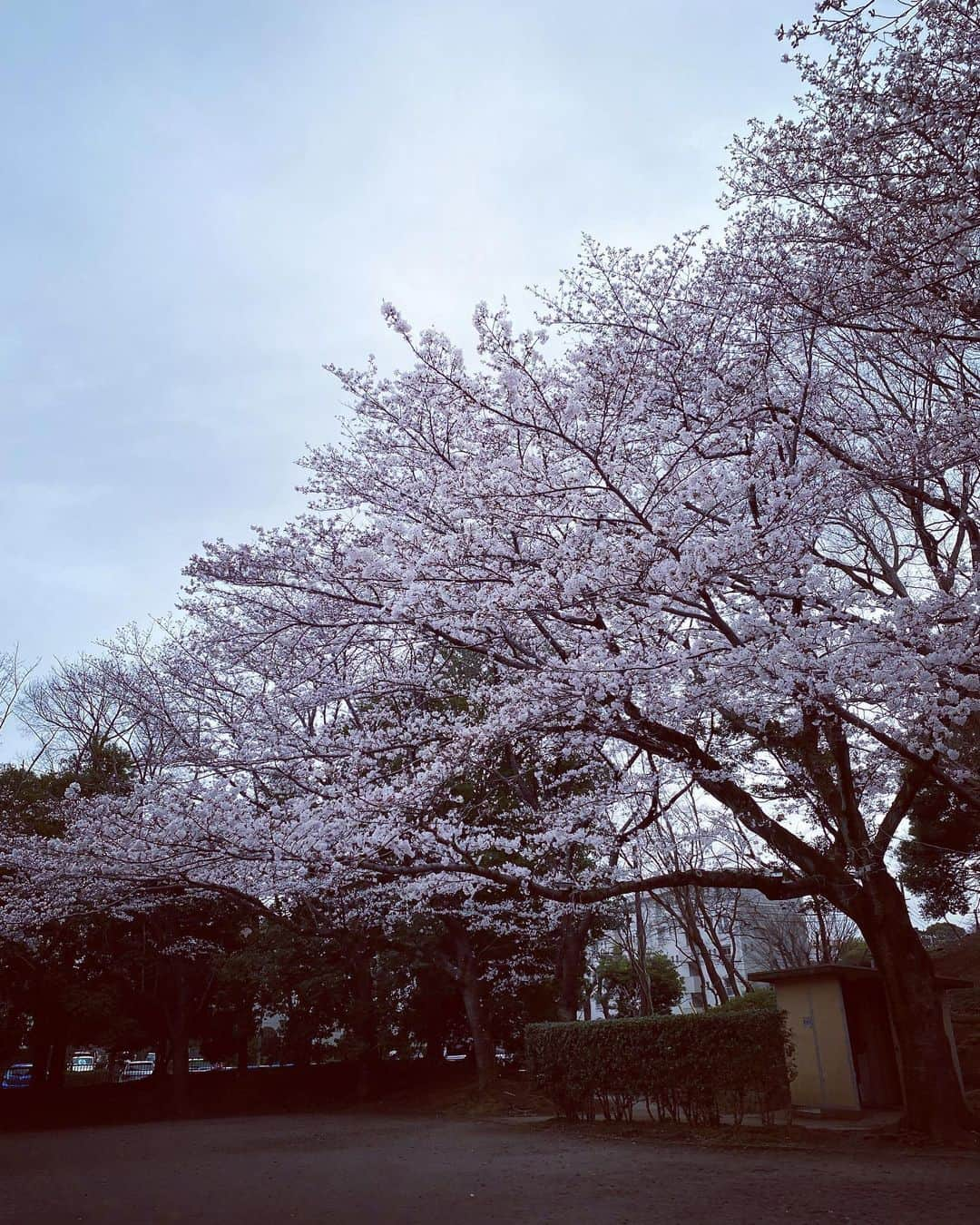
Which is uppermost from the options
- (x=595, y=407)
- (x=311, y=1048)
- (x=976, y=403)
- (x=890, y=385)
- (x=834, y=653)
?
(x=890, y=385)

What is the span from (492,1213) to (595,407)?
518 centimetres

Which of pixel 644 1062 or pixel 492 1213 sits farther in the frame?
pixel 644 1062

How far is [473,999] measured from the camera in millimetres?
15844

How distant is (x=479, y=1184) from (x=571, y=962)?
322 inches

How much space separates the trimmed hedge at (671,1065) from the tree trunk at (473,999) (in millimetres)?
3810

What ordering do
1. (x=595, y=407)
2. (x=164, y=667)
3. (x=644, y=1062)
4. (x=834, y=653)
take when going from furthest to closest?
(x=164, y=667), (x=644, y=1062), (x=595, y=407), (x=834, y=653)

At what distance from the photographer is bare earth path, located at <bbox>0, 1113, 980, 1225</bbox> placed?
211 inches

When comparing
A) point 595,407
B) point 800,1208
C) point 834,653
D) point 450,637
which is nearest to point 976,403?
point 834,653

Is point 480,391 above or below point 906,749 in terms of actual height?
above

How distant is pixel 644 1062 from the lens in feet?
33.4

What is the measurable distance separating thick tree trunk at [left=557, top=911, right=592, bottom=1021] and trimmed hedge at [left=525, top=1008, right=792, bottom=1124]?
2.52 metres

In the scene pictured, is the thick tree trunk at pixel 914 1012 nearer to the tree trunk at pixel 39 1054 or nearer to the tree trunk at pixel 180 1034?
→ the tree trunk at pixel 180 1034

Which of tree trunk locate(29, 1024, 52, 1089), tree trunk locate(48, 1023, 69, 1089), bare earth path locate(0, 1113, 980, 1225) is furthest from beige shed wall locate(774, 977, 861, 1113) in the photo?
tree trunk locate(29, 1024, 52, 1089)

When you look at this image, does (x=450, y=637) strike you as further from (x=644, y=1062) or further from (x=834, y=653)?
(x=644, y=1062)
